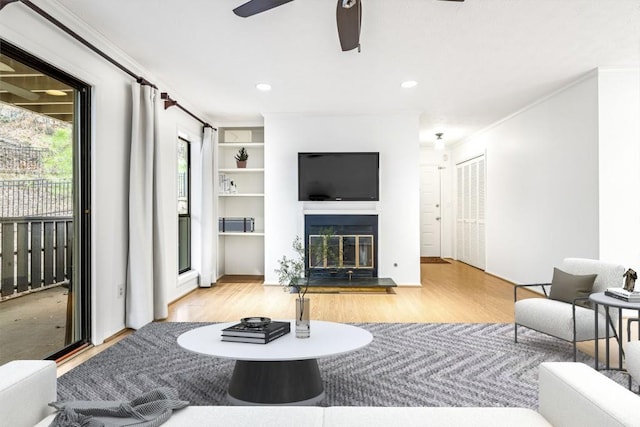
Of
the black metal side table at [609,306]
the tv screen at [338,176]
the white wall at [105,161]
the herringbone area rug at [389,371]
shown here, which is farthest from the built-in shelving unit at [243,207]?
A: the black metal side table at [609,306]

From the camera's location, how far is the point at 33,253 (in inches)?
119

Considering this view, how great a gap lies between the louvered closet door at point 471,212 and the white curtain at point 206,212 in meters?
4.81

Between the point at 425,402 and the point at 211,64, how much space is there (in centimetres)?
359

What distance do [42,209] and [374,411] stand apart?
2.77m

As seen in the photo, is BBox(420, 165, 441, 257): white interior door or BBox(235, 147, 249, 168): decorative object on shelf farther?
BBox(420, 165, 441, 257): white interior door

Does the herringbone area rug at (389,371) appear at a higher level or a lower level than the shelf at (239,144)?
lower

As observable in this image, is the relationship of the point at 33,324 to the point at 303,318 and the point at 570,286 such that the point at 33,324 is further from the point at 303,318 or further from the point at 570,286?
the point at 570,286

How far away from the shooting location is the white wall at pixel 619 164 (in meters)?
4.46

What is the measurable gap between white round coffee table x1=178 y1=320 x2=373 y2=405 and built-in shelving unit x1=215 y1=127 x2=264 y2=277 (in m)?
4.82

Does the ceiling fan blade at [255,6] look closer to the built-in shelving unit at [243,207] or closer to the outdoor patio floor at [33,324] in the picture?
the outdoor patio floor at [33,324]

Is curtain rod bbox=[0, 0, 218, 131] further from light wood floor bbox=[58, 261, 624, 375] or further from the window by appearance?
light wood floor bbox=[58, 261, 624, 375]

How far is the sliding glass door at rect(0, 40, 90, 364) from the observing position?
2781mm

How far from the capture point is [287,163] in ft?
21.5

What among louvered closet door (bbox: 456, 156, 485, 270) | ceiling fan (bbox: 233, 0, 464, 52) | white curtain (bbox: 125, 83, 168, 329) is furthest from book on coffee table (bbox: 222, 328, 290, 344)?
louvered closet door (bbox: 456, 156, 485, 270)
